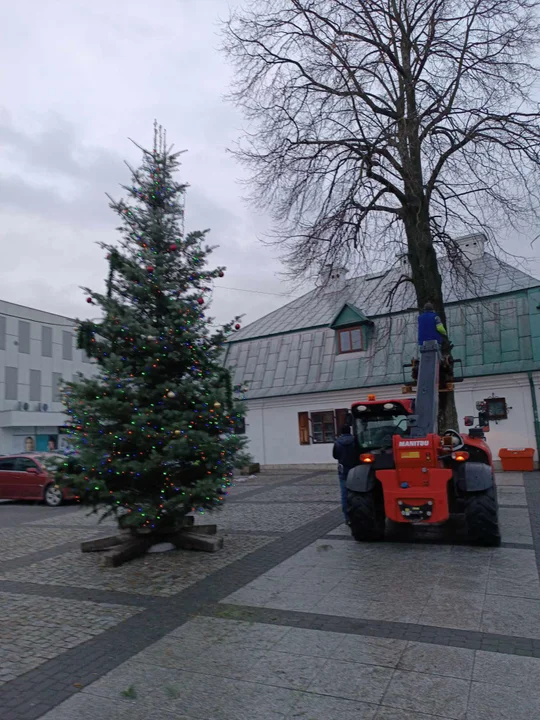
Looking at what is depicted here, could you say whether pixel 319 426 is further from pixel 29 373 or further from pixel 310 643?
pixel 29 373

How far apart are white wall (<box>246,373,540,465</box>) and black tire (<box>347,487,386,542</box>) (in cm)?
1221

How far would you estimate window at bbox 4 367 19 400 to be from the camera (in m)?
37.8

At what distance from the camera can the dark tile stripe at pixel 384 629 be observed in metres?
4.66

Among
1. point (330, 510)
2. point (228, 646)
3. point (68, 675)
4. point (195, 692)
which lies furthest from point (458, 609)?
point (330, 510)

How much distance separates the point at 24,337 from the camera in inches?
1556

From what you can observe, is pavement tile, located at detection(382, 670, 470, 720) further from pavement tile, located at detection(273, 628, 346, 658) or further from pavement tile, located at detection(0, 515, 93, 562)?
pavement tile, located at detection(0, 515, 93, 562)

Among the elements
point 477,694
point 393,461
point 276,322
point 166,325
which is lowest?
point 477,694

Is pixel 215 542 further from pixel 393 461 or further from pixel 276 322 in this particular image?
pixel 276 322

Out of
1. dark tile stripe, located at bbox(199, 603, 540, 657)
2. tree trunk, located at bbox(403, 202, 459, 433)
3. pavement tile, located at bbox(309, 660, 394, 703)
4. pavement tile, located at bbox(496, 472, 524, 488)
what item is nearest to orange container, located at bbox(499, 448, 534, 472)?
pavement tile, located at bbox(496, 472, 524, 488)

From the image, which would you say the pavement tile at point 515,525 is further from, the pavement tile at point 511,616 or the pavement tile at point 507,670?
the pavement tile at point 507,670

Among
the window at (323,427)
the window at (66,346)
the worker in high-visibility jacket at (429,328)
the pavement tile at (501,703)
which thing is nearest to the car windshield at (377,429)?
the worker in high-visibility jacket at (429,328)

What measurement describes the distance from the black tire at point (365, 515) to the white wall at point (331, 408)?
12.2m

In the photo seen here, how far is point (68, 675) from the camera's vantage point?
4414 millimetres

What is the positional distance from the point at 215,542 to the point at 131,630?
10.2 ft
